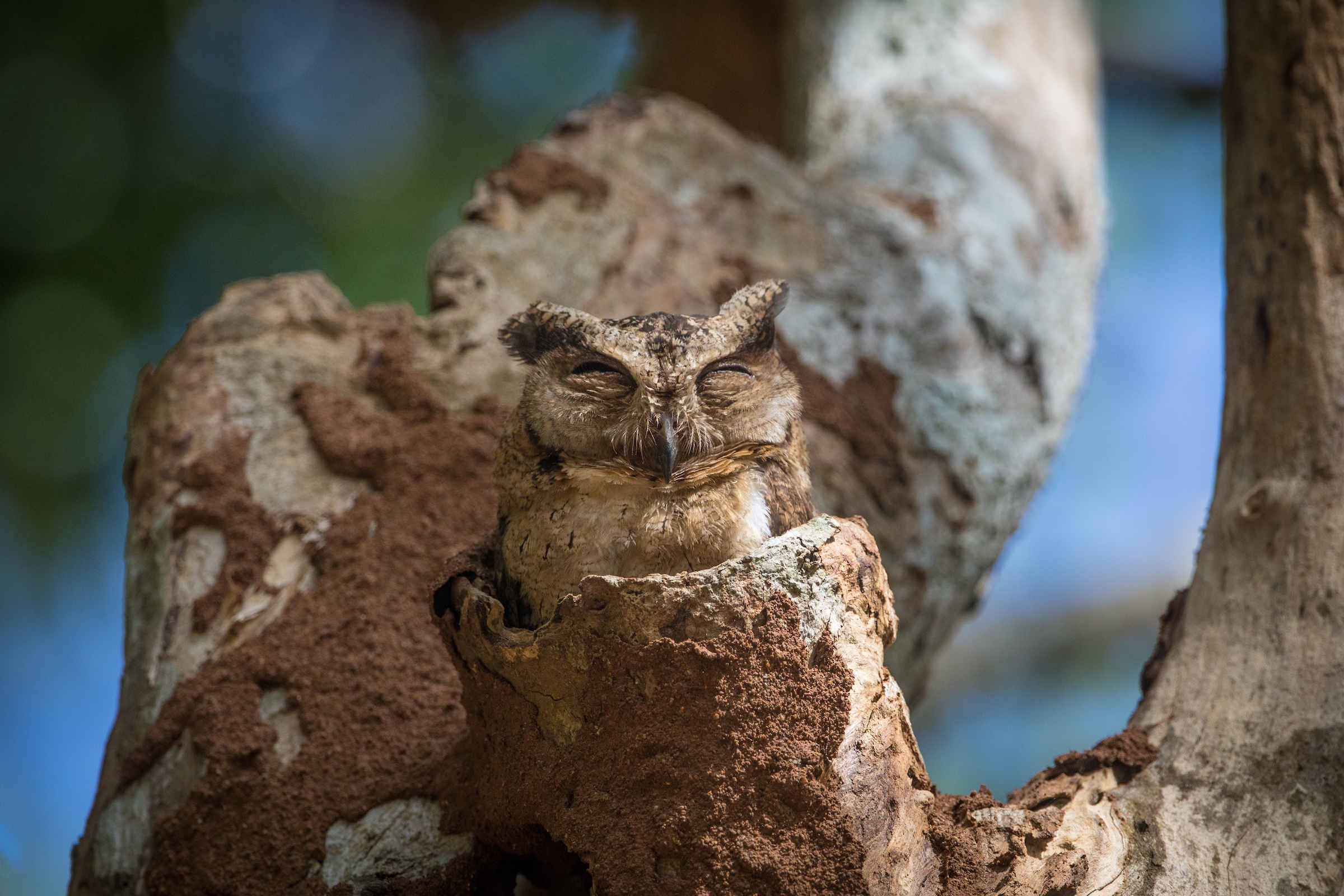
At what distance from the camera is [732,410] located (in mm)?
2551

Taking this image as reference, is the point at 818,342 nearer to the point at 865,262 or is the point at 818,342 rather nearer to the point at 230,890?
the point at 865,262

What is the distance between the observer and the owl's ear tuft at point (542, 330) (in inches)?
100

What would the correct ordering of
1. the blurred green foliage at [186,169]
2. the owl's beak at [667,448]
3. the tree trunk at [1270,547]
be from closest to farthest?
the tree trunk at [1270,547], the owl's beak at [667,448], the blurred green foliage at [186,169]

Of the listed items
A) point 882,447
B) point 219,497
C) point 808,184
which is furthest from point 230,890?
point 808,184

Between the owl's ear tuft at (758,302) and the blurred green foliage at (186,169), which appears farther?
the blurred green foliage at (186,169)

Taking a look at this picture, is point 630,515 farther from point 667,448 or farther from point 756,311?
point 756,311

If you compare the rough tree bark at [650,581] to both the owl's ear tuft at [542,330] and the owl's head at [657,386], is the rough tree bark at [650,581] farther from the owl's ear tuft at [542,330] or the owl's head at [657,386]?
the owl's ear tuft at [542,330]

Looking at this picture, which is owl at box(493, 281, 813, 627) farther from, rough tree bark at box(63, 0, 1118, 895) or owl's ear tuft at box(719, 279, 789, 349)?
rough tree bark at box(63, 0, 1118, 895)

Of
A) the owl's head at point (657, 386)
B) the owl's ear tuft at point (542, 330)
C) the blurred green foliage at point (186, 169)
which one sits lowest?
the owl's head at point (657, 386)

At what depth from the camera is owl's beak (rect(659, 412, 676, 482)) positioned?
2338mm

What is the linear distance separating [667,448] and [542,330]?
546 mm

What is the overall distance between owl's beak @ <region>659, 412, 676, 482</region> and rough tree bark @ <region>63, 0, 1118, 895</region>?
395 millimetres

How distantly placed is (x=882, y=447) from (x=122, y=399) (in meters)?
5.18

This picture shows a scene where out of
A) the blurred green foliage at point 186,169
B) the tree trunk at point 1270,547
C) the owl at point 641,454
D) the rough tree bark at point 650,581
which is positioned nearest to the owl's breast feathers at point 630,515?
the owl at point 641,454
